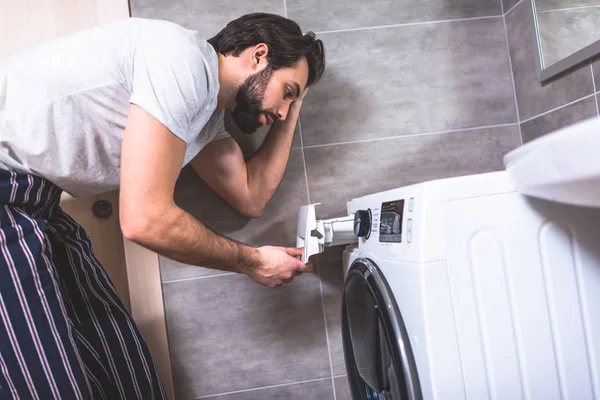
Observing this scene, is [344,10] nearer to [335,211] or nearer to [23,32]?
[335,211]

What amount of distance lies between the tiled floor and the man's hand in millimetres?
277

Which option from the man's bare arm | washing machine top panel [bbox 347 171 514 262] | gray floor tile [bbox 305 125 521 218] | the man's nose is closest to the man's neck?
the man's nose

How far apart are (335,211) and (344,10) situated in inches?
25.3

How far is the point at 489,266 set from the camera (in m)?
0.85

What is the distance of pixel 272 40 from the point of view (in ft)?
4.00

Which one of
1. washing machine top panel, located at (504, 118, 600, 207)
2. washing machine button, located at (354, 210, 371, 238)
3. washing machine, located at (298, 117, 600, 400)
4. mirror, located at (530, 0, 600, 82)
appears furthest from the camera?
mirror, located at (530, 0, 600, 82)

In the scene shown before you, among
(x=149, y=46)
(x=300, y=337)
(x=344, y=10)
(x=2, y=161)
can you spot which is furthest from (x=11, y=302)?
→ (x=344, y=10)

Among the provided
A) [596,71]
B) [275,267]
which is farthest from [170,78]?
[596,71]

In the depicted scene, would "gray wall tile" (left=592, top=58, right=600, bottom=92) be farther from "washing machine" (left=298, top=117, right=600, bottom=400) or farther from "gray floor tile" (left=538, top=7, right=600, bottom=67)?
"washing machine" (left=298, top=117, right=600, bottom=400)

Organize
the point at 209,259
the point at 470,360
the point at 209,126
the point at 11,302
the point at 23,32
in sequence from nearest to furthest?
1. the point at 470,360
2. the point at 11,302
3. the point at 209,259
4. the point at 209,126
5. the point at 23,32

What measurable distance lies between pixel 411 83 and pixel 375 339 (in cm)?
89

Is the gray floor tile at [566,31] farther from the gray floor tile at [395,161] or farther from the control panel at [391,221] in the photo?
the control panel at [391,221]

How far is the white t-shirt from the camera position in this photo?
97 cm

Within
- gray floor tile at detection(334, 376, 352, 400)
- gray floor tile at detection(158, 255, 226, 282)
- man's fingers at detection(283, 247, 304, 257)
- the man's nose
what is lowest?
gray floor tile at detection(334, 376, 352, 400)
